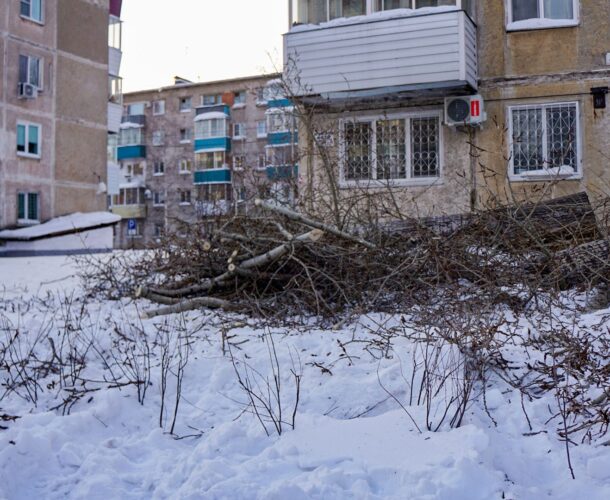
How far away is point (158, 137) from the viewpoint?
5069cm

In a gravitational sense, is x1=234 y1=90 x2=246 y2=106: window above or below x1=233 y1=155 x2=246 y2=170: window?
above

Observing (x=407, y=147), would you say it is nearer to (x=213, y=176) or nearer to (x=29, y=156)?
(x=29, y=156)

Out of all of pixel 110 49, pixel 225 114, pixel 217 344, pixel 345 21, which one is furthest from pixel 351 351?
pixel 225 114

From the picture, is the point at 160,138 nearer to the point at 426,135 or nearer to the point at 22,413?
the point at 426,135

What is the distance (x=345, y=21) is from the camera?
12.1 m

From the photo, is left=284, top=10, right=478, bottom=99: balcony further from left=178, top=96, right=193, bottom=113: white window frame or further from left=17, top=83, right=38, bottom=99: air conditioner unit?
left=178, top=96, right=193, bottom=113: white window frame

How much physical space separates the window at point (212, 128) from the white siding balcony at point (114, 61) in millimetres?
16982

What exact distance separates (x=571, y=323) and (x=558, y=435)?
2044mm

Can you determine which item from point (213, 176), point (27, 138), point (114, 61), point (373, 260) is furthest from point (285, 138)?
point (213, 176)

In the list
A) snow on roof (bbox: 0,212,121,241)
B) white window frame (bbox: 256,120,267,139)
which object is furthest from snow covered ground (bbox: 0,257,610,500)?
white window frame (bbox: 256,120,267,139)

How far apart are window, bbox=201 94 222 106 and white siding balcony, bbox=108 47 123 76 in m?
19.5

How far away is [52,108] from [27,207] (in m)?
4.06

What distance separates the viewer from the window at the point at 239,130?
156 ft

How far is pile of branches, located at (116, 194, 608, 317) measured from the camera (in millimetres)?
6348
